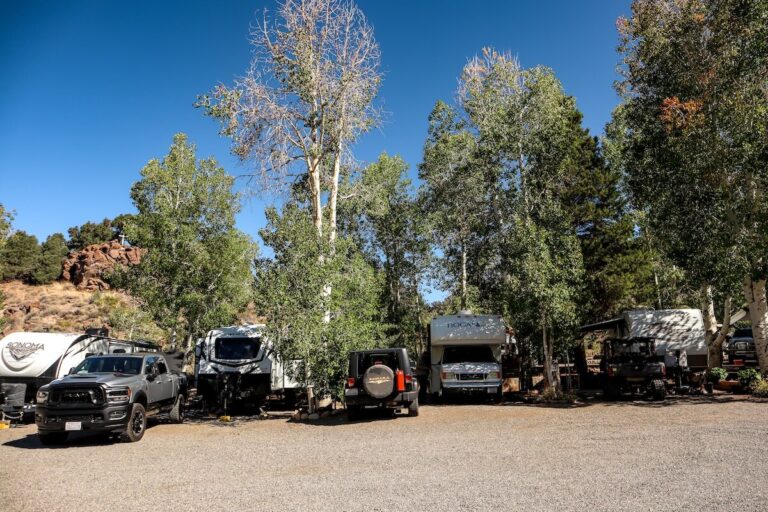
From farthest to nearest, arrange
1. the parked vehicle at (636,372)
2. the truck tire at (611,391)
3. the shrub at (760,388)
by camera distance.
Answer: the truck tire at (611,391)
the parked vehicle at (636,372)
the shrub at (760,388)

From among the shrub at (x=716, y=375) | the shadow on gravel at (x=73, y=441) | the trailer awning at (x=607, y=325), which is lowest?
the shadow on gravel at (x=73, y=441)

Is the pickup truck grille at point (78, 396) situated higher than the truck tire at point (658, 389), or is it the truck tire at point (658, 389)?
the pickup truck grille at point (78, 396)

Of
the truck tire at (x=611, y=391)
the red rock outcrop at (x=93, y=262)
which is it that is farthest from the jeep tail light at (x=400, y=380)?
the red rock outcrop at (x=93, y=262)

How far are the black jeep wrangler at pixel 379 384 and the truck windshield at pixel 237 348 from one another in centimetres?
415

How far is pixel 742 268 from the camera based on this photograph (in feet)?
51.0

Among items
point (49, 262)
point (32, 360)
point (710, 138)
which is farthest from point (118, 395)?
point (49, 262)

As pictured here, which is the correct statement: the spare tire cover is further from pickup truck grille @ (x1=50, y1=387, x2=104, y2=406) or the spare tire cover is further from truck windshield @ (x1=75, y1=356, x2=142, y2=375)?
pickup truck grille @ (x1=50, y1=387, x2=104, y2=406)

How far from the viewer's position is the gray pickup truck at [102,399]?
1099 cm

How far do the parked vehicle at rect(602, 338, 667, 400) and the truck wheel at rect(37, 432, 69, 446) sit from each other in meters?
16.0

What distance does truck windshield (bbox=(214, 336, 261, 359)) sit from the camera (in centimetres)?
1728

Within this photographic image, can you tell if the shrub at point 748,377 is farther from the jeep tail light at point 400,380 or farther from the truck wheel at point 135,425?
the truck wheel at point 135,425

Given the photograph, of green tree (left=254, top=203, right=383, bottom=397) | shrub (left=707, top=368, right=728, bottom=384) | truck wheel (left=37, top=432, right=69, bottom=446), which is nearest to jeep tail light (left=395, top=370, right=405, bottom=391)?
green tree (left=254, top=203, right=383, bottom=397)

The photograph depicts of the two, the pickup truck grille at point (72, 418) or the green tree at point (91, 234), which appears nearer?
the pickup truck grille at point (72, 418)

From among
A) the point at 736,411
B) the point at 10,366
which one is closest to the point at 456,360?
the point at 736,411
